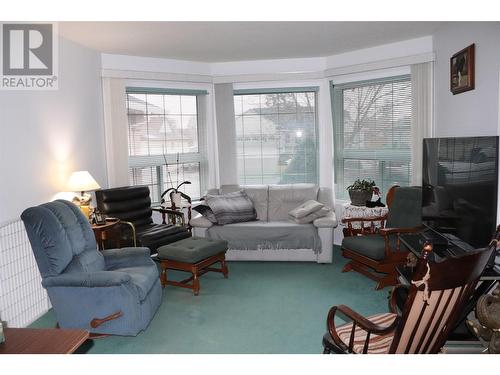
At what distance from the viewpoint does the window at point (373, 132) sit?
544 cm

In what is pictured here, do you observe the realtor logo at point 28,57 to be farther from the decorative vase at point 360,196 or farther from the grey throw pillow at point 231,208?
the decorative vase at point 360,196

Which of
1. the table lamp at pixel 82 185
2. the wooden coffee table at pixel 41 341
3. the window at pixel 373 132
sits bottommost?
the wooden coffee table at pixel 41 341

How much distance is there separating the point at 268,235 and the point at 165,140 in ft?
6.78

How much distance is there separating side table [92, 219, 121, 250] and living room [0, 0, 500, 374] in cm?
4

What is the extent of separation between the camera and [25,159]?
12.9 feet

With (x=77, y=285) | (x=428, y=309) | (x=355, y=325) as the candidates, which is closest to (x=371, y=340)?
(x=355, y=325)

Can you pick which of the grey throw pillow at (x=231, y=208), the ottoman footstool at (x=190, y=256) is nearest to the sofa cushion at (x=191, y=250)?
the ottoman footstool at (x=190, y=256)

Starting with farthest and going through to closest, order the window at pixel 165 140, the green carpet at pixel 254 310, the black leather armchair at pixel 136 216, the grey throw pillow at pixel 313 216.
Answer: the window at pixel 165 140 < the grey throw pillow at pixel 313 216 < the black leather armchair at pixel 136 216 < the green carpet at pixel 254 310

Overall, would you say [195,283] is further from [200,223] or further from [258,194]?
[258,194]

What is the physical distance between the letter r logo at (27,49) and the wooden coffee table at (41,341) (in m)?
2.51

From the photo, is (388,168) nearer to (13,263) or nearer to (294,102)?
(294,102)

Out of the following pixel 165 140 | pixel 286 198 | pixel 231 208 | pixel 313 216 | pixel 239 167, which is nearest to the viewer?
pixel 313 216

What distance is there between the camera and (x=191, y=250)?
4320mm
